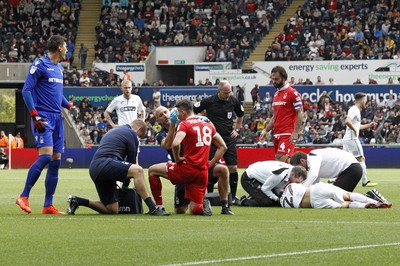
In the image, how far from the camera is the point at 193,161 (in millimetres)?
13430

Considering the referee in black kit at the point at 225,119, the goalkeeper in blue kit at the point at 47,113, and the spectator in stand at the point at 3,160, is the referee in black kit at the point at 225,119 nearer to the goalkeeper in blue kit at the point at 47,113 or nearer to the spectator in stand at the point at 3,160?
the goalkeeper in blue kit at the point at 47,113

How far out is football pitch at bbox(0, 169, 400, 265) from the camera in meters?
8.45

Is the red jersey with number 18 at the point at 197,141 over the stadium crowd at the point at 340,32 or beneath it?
beneath

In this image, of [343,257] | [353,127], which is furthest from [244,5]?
[343,257]

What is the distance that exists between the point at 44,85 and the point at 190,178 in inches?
101

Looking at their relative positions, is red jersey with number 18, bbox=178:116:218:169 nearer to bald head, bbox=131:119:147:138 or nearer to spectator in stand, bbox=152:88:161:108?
bald head, bbox=131:119:147:138

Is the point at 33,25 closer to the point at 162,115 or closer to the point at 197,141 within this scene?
the point at 162,115

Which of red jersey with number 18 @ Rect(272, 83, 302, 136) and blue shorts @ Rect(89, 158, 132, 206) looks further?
red jersey with number 18 @ Rect(272, 83, 302, 136)

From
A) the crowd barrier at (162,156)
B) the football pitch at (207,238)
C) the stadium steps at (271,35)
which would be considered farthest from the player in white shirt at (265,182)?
the stadium steps at (271,35)

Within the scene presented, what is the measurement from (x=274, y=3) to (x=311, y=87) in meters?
9.50

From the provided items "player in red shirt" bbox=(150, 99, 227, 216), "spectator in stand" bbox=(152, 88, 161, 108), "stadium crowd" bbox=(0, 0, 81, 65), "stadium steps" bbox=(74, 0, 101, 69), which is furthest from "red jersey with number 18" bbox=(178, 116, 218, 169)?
"stadium steps" bbox=(74, 0, 101, 69)

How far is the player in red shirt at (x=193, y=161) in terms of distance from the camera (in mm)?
13375

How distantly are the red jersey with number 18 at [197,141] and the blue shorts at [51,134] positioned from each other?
193 centimetres

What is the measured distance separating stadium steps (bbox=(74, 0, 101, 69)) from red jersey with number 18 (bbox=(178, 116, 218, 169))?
36947 mm
